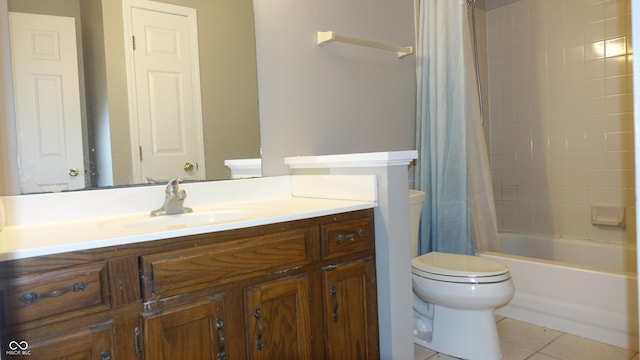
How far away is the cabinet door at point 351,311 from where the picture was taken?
4.87 ft

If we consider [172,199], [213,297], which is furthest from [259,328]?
[172,199]

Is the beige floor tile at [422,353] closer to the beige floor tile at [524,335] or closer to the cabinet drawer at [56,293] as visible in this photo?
the beige floor tile at [524,335]

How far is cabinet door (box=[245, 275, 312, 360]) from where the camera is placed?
129cm

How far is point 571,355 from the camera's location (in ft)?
6.38

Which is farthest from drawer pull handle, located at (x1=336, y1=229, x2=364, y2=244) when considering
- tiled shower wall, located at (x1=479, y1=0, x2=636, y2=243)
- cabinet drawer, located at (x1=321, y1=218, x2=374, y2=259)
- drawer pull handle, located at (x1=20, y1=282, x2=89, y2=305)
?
tiled shower wall, located at (x1=479, y1=0, x2=636, y2=243)

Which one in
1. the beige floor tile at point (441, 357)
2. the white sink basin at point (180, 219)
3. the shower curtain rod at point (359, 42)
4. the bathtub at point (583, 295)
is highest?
the shower curtain rod at point (359, 42)

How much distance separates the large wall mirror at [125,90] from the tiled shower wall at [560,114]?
2100mm

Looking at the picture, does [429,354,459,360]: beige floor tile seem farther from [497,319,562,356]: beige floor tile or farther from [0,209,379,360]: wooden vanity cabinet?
[0,209,379,360]: wooden vanity cabinet

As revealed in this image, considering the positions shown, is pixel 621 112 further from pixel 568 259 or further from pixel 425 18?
pixel 425 18

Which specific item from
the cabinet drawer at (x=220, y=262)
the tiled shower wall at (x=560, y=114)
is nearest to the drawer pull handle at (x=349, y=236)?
the cabinet drawer at (x=220, y=262)

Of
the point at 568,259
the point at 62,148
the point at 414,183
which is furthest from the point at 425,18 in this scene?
the point at 62,148

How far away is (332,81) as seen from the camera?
2.20 metres

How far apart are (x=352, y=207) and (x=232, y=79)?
76 cm

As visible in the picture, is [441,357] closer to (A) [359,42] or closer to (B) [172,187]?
(B) [172,187]
